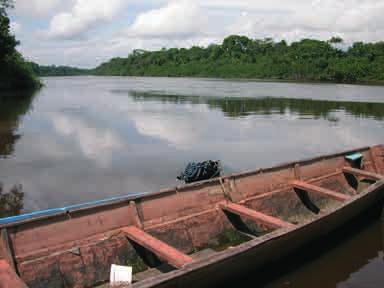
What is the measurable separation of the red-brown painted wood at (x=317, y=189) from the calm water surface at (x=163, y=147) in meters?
0.61

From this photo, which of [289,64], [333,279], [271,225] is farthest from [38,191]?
[289,64]

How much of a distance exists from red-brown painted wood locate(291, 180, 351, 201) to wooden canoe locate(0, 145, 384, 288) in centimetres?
1

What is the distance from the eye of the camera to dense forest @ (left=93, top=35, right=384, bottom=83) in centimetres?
5876

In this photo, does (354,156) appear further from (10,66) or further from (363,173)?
(10,66)

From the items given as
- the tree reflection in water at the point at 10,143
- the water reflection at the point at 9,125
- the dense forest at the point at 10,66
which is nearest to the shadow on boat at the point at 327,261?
the tree reflection in water at the point at 10,143

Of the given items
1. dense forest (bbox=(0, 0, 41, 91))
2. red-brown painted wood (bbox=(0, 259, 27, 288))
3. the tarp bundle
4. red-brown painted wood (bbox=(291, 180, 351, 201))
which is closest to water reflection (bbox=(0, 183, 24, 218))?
the tarp bundle

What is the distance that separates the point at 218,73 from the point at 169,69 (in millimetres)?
20391

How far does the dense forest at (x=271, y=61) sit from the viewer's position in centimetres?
5876

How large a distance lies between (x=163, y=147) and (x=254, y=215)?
658cm

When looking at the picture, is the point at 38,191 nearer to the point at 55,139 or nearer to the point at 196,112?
the point at 55,139

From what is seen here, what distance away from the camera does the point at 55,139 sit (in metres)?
12.7

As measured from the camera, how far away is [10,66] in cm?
3350

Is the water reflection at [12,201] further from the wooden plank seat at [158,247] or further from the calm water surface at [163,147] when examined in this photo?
the wooden plank seat at [158,247]

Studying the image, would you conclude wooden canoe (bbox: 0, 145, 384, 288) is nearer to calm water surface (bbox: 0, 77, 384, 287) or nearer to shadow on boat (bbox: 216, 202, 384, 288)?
shadow on boat (bbox: 216, 202, 384, 288)
